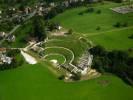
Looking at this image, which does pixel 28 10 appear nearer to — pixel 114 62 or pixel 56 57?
pixel 56 57

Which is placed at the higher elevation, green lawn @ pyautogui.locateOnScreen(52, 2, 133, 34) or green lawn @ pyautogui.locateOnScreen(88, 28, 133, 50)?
green lawn @ pyautogui.locateOnScreen(52, 2, 133, 34)

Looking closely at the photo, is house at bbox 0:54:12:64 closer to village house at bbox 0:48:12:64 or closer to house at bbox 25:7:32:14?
village house at bbox 0:48:12:64

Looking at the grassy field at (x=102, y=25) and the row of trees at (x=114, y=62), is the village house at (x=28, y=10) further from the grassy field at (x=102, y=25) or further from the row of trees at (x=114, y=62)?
the row of trees at (x=114, y=62)

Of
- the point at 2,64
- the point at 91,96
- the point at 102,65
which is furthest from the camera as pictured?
the point at 2,64

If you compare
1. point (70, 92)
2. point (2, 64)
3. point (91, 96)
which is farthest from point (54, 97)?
point (2, 64)

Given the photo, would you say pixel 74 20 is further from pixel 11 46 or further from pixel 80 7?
pixel 11 46

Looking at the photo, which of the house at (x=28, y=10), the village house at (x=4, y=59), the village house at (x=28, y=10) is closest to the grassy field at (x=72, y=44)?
the village house at (x=4, y=59)

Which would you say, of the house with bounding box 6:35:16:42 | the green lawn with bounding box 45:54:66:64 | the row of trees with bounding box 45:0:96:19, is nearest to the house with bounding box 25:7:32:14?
the row of trees with bounding box 45:0:96:19
